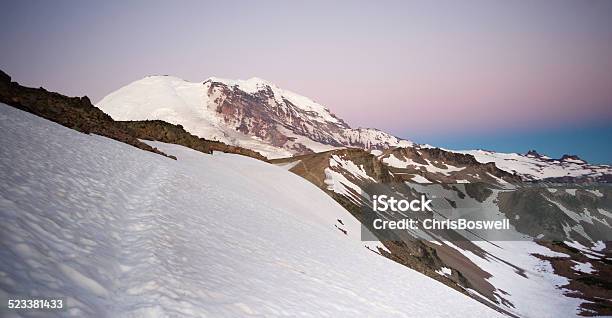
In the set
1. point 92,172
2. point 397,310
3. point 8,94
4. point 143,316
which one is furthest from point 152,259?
point 8,94

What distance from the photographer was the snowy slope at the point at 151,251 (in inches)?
222

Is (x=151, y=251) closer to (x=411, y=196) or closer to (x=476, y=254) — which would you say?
(x=476, y=254)

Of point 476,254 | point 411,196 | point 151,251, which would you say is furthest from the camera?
point 411,196

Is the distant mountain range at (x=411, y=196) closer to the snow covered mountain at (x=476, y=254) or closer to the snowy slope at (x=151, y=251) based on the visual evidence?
the snow covered mountain at (x=476, y=254)

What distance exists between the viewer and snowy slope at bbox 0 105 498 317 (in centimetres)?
563

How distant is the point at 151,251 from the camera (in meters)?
7.81

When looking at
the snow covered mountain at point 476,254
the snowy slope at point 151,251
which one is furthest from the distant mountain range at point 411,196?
the snowy slope at point 151,251

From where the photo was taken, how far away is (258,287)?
859 cm

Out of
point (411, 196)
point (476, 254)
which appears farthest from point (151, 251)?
point (411, 196)

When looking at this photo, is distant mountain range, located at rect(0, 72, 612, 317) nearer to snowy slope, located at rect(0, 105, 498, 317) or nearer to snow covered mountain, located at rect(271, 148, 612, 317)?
snow covered mountain, located at rect(271, 148, 612, 317)

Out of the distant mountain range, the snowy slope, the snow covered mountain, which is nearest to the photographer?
the snowy slope

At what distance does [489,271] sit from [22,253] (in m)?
88.7

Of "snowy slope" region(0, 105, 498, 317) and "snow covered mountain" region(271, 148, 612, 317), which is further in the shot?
"snow covered mountain" region(271, 148, 612, 317)

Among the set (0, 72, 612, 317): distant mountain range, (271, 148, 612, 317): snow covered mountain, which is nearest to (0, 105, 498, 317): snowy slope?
(0, 72, 612, 317): distant mountain range
